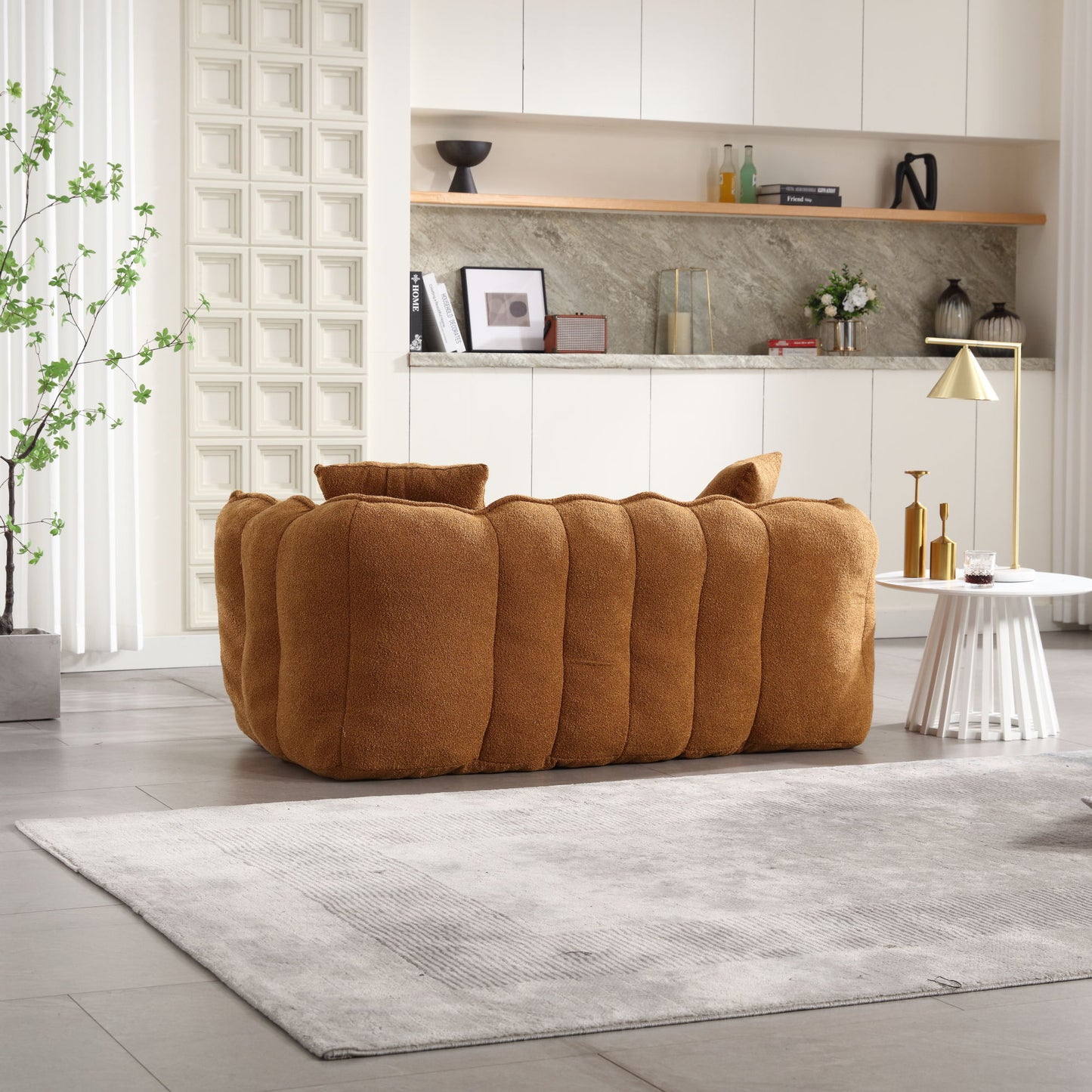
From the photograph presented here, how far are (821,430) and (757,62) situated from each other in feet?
4.75

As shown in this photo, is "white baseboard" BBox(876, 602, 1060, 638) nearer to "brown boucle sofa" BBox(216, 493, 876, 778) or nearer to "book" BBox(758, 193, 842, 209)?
"book" BBox(758, 193, 842, 209)

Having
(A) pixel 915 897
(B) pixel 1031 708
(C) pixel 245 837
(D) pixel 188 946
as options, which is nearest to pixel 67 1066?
(D) pixel 188 946

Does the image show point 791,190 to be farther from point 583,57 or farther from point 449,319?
point 449,319

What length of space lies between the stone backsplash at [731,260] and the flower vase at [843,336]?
147 millimetres

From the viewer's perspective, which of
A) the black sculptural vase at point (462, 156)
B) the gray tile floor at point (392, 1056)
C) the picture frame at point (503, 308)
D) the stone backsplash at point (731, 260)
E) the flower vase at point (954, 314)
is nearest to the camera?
the gray tile floor at point (392, 1056)

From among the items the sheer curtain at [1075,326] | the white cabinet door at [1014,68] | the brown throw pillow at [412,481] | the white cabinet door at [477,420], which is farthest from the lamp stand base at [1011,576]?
the white cabinet door at [1014,68]

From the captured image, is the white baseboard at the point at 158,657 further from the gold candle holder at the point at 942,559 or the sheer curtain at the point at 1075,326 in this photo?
the sheer curtain at the point at 1075,326

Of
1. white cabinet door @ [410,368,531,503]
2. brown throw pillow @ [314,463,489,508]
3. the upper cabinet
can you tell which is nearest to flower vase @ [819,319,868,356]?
the upper cabinet

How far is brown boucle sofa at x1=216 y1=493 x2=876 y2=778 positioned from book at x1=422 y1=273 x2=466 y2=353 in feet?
6.70

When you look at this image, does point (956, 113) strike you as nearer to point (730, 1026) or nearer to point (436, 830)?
point (436, 830)

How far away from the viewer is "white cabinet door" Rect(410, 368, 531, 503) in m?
6.13

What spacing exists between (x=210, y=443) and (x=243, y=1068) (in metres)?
3.97

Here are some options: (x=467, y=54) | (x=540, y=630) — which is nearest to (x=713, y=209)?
(x=467, y=54)

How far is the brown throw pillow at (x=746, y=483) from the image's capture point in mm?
4258
